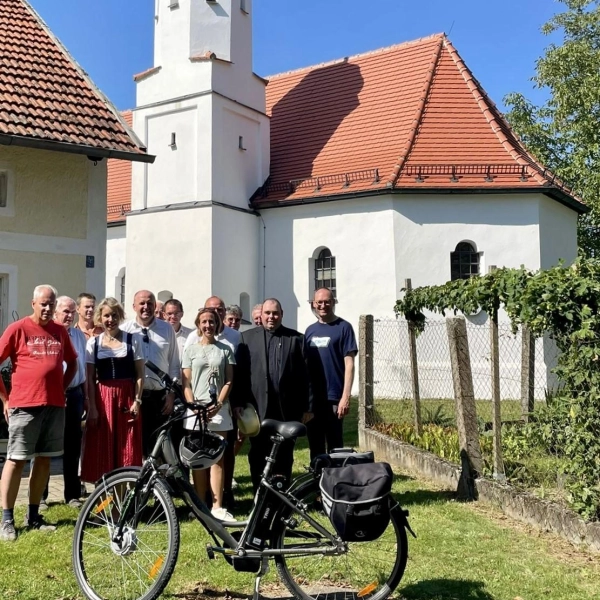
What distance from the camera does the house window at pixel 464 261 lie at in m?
18.5

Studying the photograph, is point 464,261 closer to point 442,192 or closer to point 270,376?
point 442,192

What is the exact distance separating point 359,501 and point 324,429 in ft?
9.06

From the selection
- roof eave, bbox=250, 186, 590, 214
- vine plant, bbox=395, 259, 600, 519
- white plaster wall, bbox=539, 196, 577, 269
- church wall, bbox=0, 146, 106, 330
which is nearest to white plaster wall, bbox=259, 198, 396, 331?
roof eave, bbox=250, 186, 590, 214

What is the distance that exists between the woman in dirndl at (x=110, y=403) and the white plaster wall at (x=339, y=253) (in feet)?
42.6

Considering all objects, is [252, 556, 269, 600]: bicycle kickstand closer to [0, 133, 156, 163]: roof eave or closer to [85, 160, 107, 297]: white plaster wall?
[0, 133, 156, 163]: roof eave

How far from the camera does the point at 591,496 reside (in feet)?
17.2

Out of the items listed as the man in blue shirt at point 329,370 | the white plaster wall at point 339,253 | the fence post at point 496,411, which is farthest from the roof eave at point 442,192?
the man in blue shirt at point 329,370

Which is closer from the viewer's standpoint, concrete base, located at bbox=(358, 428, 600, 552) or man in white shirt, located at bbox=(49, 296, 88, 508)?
concrete base, located at bbox=(358, 428, 600, 552)

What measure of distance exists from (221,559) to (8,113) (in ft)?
25.9

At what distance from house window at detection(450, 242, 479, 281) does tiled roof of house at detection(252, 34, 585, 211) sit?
1.56m

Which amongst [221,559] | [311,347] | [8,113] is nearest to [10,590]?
[221,559]

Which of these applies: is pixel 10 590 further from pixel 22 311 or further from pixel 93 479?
pixel 22 311

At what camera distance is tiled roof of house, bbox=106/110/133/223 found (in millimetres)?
22938

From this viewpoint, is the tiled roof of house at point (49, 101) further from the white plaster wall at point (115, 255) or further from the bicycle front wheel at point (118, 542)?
the white plaster wall at point (115, 255)
